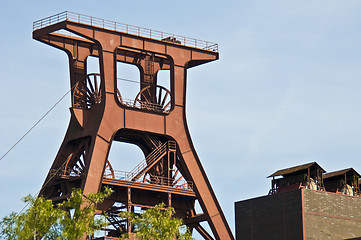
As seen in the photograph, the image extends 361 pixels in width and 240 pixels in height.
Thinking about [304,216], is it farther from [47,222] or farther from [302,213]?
Answer: [47,222]

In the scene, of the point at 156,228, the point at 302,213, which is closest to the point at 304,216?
the point at 302,213

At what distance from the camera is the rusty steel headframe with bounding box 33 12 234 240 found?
206 feet

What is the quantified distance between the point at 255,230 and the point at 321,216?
18.6ft

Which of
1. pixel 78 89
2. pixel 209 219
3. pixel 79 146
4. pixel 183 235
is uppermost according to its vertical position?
pixel 78 89

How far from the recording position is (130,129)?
210ft

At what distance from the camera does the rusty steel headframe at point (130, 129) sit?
6272 centimetres

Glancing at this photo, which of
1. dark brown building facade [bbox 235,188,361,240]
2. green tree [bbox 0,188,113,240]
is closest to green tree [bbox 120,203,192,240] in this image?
green tree [bbox 0,188,113,240]

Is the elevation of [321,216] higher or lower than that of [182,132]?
lower

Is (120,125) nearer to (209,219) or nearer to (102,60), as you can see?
(102,60)

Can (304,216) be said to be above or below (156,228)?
above

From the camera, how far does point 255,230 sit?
71.8 meters

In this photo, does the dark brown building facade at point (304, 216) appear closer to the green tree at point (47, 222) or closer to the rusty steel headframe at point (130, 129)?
the rusty steel headframe at point (130, 129)

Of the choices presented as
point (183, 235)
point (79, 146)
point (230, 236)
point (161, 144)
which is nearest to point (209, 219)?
point (230, 236)

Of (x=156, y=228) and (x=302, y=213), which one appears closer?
(x=156, y=228)
